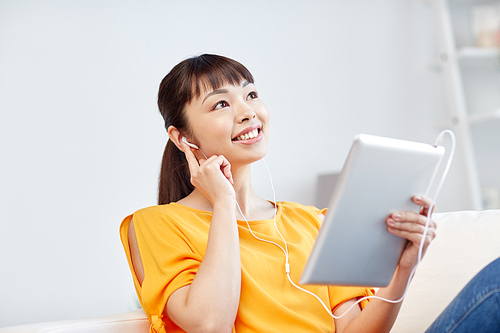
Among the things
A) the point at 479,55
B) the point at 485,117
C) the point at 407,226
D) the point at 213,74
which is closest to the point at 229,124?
the point at 213,74

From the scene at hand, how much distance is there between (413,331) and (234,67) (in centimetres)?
87

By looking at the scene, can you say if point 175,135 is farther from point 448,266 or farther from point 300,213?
point 448,266

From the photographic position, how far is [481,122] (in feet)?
8.38

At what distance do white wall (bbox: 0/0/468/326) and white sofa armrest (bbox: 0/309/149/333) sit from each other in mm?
755

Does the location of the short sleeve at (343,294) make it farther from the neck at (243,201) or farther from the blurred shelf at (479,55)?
the blurred shelf at (479,55)

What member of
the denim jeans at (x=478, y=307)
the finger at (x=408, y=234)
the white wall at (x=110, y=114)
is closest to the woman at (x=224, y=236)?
the finger at (x=408, y=234)

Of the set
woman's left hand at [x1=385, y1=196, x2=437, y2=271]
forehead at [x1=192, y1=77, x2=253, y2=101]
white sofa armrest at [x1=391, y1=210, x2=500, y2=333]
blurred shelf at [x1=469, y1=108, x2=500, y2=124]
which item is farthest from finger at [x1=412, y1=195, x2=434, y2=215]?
blurred shelf at [x1=469, y1=108, x2=500, y2=124]

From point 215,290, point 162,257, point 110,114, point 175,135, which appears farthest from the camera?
point 110,114

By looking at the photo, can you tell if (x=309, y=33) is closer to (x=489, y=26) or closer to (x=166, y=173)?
(x=489, y=26)

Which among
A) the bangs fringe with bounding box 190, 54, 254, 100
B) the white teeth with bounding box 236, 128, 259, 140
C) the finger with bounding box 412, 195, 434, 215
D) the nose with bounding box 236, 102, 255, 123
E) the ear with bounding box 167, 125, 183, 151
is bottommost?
the finger with bounding box 412, 195, 434, 215

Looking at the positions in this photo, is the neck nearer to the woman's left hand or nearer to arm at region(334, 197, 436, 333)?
arm at region(334, 197, 436, 333)

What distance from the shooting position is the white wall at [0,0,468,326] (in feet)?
5.90

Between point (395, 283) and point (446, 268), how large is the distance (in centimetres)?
38

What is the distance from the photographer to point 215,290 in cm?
95
